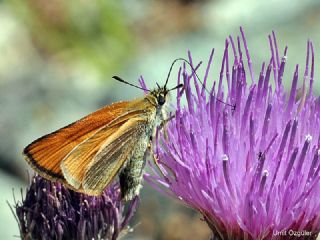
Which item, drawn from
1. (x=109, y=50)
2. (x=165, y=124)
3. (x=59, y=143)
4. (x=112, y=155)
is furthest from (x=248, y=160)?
(x=109, y=50)

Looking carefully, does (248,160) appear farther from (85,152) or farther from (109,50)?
(109,50)

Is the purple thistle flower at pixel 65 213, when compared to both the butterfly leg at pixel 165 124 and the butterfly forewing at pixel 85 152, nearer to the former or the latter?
the butterfly forewing at pixel 85 152

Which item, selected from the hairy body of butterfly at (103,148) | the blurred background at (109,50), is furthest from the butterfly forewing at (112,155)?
the blurred background at (109,50)

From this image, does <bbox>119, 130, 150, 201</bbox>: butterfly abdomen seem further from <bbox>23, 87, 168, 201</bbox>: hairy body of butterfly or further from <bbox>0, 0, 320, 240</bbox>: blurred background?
<bbox>0, 0, 320, 240</bbox>: blurred background

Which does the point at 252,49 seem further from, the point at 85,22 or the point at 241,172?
the point at 241,172

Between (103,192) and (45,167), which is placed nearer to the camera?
(45,167)

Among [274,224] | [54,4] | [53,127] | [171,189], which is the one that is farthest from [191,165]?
[54,4]
